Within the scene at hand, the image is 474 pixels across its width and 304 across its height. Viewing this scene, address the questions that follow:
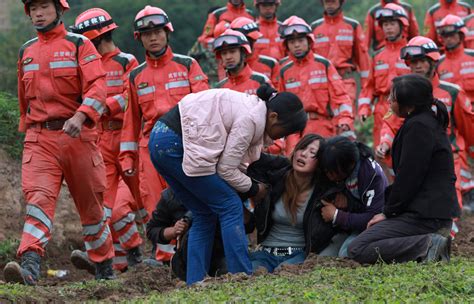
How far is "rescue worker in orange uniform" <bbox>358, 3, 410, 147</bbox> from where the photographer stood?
16.3 meters

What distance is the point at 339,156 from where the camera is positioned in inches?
400

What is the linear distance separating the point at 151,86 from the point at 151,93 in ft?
0.25

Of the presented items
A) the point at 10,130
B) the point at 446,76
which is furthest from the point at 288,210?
the point at 446,76

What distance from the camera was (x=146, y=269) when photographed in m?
12.0

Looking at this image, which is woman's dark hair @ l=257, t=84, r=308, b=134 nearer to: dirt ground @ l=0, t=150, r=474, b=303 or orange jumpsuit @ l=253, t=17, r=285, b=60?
dirt ground @ l=0, t=150, r=474, b=303

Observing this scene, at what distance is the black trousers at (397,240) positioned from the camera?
10016 millimetres

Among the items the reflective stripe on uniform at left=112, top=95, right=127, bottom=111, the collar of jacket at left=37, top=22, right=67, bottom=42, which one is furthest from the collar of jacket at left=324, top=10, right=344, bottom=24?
the collar of jacket at left=37, top=22, right=67, bottom=42

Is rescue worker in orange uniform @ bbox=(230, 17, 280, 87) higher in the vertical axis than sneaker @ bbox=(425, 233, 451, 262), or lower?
higher

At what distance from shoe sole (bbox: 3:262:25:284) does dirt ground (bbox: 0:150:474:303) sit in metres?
0.20

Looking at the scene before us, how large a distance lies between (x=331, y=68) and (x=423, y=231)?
5.86m

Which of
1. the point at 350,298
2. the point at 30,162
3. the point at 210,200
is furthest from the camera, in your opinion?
the point at 30,162

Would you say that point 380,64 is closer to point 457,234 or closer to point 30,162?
point 457,234

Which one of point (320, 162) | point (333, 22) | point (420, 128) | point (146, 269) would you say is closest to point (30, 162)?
point (146, 269)

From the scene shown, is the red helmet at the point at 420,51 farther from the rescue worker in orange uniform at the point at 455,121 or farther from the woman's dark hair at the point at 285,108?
the woman's dark hair at the point at 285,108
